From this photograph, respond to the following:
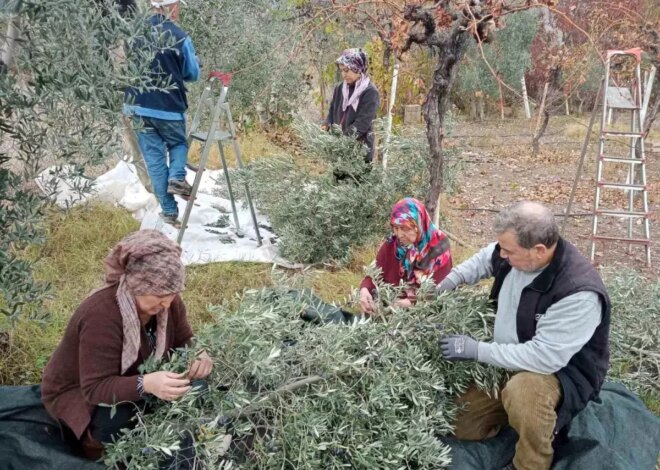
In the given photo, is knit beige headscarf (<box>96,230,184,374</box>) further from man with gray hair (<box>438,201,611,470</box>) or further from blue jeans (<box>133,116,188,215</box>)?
blue jeans (<box>133,116,188,215</box>)

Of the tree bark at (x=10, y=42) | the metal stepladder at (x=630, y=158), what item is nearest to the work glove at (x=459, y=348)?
the tree bark at (x=10, y=42)

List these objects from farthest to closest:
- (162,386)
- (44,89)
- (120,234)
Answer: (120,234) < (162,386) < (44,89)

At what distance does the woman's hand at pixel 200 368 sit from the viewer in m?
2.44

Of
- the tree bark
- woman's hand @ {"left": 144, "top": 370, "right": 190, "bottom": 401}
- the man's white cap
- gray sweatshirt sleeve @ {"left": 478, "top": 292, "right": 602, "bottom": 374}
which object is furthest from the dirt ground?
the tree bark

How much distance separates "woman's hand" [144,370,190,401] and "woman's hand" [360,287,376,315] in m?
1.21

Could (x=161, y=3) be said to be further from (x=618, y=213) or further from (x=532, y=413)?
(x=618, y=213)

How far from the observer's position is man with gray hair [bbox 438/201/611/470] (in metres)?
2.55

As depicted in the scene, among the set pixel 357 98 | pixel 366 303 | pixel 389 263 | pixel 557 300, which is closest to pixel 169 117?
pixel 357 98

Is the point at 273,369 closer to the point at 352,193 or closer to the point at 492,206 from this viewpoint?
the point at 352,193

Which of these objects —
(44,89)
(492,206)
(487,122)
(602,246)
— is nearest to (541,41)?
(487,122)

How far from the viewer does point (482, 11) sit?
416 centimetres

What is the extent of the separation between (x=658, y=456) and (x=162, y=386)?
260 cm

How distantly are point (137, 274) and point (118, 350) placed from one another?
13.5 inches

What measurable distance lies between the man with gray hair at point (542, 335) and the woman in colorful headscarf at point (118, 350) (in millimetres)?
1346
